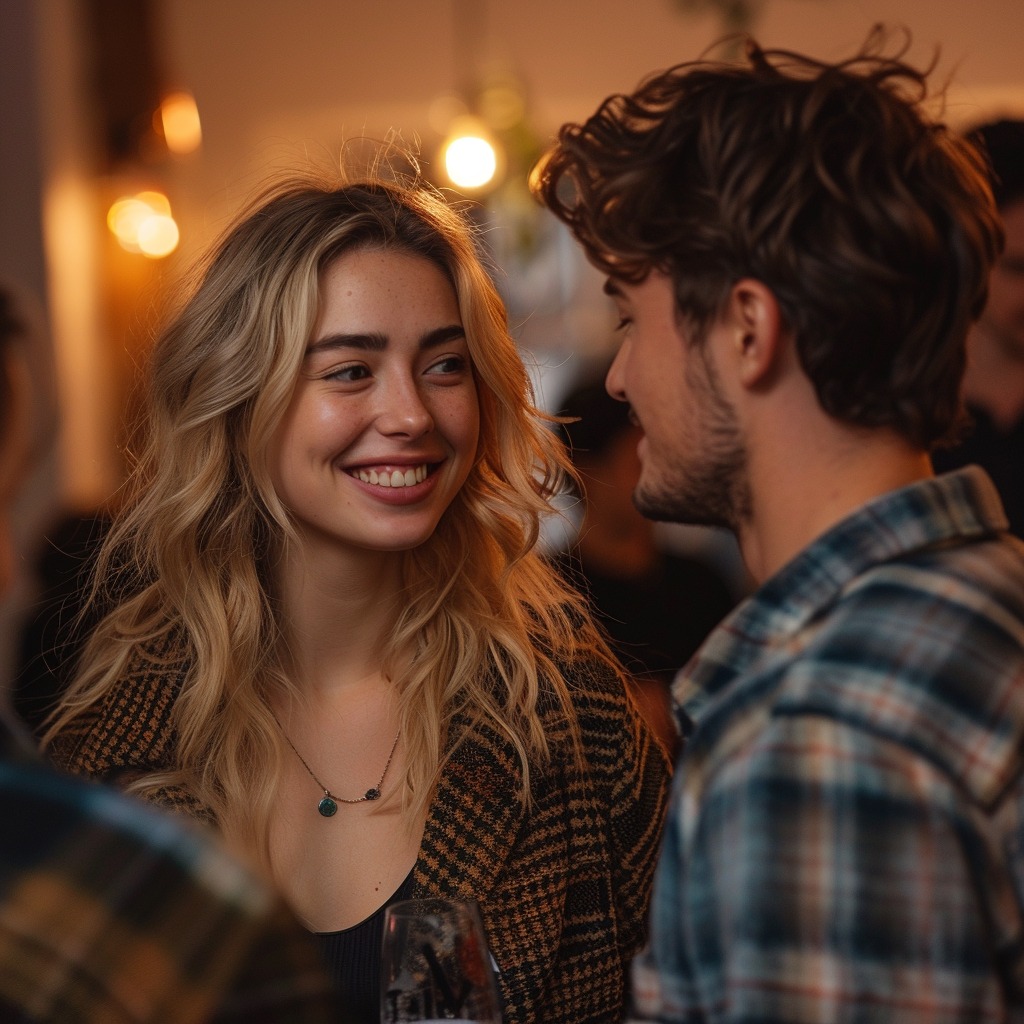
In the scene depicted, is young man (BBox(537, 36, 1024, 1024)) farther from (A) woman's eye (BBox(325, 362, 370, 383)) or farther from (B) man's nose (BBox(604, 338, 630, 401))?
(A) woman's eye (BBox(325, 362, 370, 383))

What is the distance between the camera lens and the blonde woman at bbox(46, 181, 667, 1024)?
1.71 meters

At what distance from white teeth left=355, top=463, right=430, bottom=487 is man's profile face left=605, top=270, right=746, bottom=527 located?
0.58m

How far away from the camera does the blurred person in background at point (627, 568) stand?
2934 mm

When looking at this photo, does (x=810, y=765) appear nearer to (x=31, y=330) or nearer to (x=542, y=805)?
(x=31, y=330)

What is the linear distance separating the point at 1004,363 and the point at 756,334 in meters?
1.39

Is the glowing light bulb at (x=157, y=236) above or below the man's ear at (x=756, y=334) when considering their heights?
below

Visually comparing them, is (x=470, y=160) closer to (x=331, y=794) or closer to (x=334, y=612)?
(x=334, y=612)

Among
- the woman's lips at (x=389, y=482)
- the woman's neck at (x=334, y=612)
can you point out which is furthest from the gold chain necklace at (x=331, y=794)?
the woman's lips at (x=389, y=482)

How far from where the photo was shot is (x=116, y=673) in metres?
1.84

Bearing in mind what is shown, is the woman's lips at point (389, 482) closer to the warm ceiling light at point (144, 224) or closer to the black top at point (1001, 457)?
the black top at point (1001, 457)

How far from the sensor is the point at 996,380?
2271mm

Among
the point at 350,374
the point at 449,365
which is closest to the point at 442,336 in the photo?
the point at 449,365

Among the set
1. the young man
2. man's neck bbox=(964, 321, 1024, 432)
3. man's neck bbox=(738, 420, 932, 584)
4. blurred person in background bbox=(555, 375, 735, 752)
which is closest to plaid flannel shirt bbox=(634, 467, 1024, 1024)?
the young man

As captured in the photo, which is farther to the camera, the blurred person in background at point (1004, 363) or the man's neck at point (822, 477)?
the blurred person in background at point (1004, 363)
